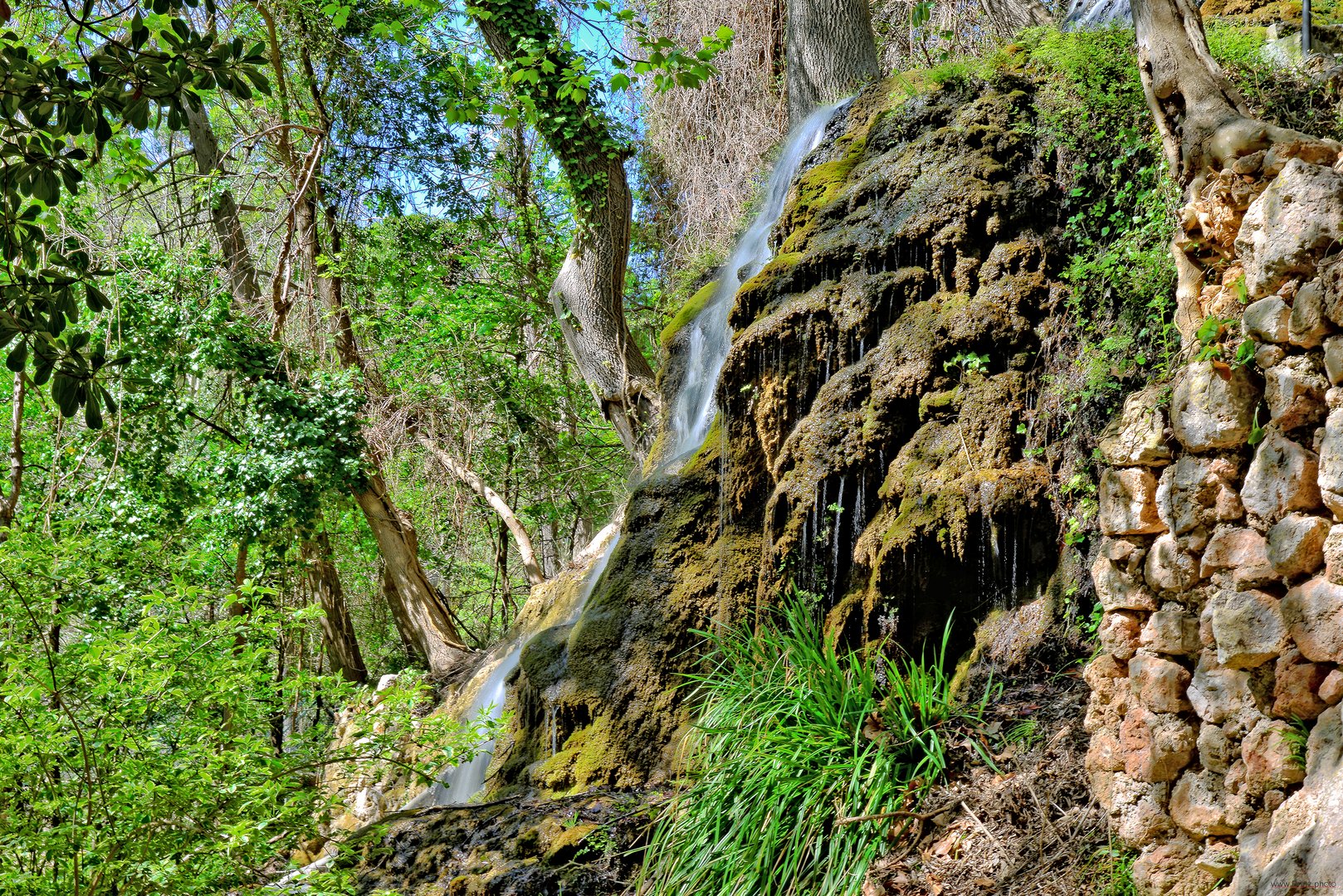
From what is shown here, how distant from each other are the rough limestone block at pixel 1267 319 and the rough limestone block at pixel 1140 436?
1.21 ft

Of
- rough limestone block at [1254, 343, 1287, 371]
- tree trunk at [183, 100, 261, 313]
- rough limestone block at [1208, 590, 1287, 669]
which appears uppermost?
tree trunk at [183, 100, 261, 313]

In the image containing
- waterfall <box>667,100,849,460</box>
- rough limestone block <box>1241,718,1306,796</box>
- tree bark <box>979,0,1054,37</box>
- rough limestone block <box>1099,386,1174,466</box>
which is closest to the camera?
rough limestone block <box>1241,718,1306,796</box>

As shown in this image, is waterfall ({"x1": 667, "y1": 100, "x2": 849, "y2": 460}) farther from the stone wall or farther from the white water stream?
the stone wall

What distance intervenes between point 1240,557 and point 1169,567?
237 millimetres

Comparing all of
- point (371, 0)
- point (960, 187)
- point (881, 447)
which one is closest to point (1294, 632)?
point (881, 447)

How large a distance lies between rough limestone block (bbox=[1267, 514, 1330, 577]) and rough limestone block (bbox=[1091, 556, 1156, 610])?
50 centimetres

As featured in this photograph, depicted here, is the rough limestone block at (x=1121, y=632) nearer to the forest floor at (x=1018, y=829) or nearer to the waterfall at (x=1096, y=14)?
the forest floor at (x=1018, y=829)

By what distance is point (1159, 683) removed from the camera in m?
3.10

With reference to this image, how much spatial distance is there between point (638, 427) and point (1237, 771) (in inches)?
290

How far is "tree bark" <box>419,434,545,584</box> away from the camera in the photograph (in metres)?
11.1

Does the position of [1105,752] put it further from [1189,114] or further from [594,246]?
[594,246]

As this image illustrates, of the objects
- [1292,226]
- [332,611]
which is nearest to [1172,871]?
[1292,226]

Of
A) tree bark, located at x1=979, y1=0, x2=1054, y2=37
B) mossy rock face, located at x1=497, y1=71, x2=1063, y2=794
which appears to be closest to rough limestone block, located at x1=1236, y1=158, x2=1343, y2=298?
mossy rock face, located at x1=497, y1=71, x2=1063, y2=794

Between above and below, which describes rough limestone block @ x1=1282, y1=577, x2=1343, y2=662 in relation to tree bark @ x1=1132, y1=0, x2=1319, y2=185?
below
